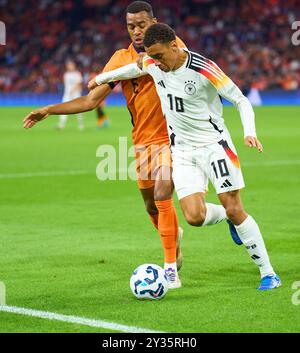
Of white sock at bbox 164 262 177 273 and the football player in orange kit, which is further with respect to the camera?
the football player in orange kit

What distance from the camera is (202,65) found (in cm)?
704

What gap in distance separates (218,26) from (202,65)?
1544 inches

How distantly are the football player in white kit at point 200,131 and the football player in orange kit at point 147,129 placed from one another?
0.42m

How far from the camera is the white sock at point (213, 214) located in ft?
23.8

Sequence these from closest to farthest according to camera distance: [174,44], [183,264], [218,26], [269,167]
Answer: [174,44], [183,264], [269,167], [218,26]

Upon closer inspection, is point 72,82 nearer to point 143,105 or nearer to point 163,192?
point 143,105

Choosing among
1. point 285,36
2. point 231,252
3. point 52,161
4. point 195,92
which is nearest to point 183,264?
point 231,252

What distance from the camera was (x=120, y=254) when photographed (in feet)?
29.0

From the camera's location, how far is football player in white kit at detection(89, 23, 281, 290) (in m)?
6.97

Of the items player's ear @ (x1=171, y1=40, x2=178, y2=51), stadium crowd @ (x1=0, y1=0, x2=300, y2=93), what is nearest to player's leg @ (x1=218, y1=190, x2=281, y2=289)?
player's ear @ (x1=171, y1=40, x2=178, y2=51)

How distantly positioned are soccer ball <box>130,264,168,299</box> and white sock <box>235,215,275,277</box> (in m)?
0.73

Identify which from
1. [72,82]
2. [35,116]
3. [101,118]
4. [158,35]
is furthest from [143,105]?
[72,82]

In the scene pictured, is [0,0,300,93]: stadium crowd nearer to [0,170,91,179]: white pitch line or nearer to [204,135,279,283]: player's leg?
[0,170,91,179]: white pitch line

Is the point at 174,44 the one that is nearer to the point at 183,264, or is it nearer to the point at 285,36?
the point at 183,264
